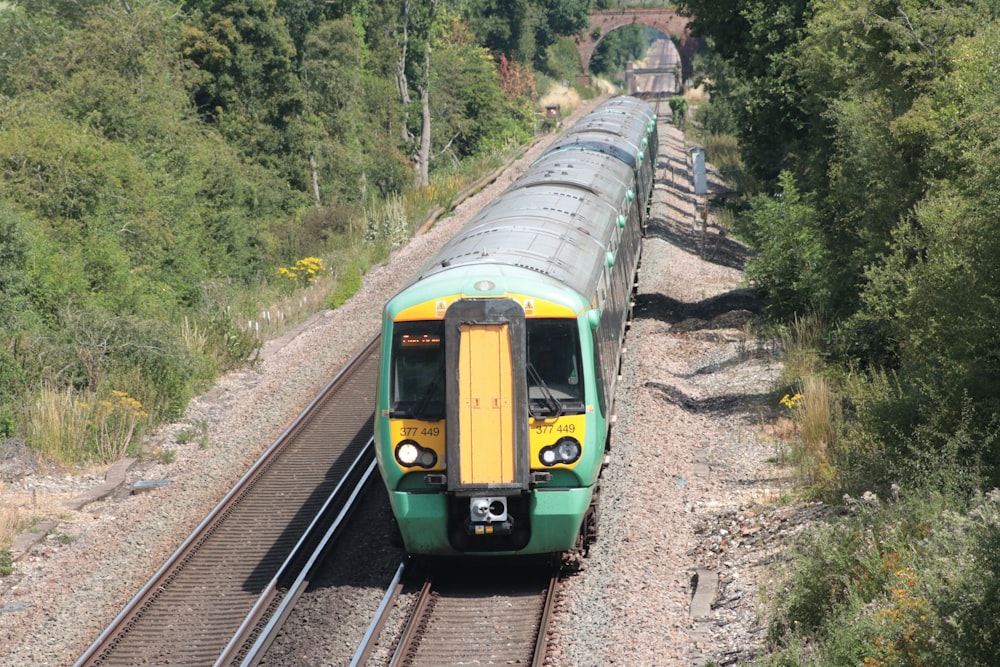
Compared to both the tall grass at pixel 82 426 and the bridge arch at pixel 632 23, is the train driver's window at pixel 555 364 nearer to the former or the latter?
the tall grass at pixel 82 426

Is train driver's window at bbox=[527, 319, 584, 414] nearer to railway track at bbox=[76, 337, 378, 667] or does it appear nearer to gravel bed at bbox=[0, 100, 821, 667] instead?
gravel bed at bbox=[0, 100, 821, 667]

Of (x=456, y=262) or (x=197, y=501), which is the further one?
(x=197, y=501)

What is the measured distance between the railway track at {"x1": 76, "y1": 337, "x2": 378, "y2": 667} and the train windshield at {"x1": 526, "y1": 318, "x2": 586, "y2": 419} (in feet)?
10.3

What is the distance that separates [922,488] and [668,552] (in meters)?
2.60

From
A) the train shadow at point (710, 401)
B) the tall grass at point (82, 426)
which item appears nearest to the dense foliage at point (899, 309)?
the train shadow at point (710, 401)

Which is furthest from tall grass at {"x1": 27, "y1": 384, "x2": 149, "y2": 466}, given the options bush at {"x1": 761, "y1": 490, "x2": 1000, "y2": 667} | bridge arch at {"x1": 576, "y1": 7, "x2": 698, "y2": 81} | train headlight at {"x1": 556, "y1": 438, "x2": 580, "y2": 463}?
bridge arch at {"x1": 576, "y1": 7, "x2": 698, "y2": 81}

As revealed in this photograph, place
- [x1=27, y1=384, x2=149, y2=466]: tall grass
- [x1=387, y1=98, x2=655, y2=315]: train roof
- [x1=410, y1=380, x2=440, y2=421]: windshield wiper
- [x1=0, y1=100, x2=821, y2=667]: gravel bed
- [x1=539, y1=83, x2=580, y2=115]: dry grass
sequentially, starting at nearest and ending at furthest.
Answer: [x1=0, y1=100, x2=821, y2=667]: gravel bed
[x1=410, y1=380, x2=440, y2=421]: windshield wiper
[x1=387, y1=98, x2=655, y2=315]: train roof
[x1=27, y1=384, x2=149, y2=466]: tall grass
[x1=539, y1=83, x2=580, y2=115]: dry grass

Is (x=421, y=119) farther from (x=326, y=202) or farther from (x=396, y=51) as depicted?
(x=326, y=202)

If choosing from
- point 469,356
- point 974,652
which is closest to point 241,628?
point 469,356

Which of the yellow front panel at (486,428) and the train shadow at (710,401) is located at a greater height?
the yellow front panel at (486,428)

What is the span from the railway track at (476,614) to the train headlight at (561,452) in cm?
131

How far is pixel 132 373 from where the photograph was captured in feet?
56.5

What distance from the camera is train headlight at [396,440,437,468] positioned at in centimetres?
1014

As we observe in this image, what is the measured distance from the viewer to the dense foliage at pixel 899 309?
7770mm
